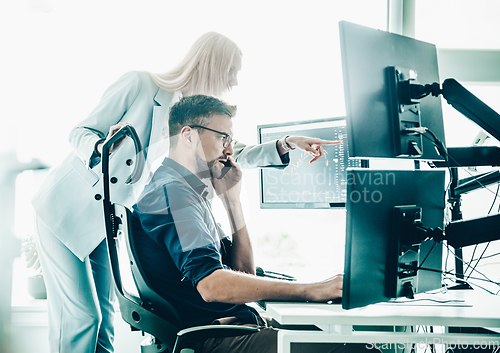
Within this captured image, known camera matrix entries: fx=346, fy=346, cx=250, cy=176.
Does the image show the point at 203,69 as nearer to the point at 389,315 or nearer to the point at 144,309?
the point at 144,309

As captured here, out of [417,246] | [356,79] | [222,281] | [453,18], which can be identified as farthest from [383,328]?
[453,18]

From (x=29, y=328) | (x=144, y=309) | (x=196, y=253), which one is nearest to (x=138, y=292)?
(x=144, y=309)

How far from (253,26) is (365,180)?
1470mm

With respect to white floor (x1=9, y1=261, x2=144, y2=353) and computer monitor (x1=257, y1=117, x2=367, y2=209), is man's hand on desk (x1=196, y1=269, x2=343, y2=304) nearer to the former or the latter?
computer monitor (x1=257, y1=117, x2=367, y2=209)

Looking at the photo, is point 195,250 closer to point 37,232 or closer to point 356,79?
point 356,79

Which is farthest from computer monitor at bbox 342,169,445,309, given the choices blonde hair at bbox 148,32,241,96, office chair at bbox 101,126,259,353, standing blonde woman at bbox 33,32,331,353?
blonde hair at bbox 148,32,241,96

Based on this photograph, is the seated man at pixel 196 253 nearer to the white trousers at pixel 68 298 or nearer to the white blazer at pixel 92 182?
the white blazer at pixel 92 182

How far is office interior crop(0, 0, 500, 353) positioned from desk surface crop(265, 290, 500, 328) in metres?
1.01

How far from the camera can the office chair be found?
0.78 m

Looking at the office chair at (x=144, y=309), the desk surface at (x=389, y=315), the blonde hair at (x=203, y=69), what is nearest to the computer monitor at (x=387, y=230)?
the desk surface at (x=389, y=315)

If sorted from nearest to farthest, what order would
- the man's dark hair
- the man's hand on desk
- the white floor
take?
the man's hand on desk, the man's dark hair, the white floor

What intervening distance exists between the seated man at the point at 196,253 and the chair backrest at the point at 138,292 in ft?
0.16

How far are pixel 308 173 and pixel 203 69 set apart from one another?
0.66 meters

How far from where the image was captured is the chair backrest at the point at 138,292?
784 mm
